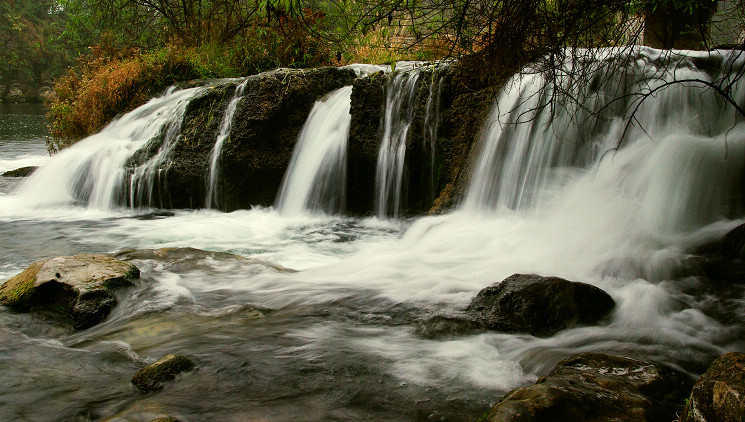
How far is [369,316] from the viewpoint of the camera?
4.30 m

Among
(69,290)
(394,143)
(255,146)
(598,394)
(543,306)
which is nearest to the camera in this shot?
(598,394)

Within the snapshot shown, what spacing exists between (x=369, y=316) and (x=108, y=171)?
6.88m

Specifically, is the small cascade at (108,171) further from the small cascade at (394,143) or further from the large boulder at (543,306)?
the large boulder at (543,306)

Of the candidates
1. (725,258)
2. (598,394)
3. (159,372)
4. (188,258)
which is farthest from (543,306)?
(188,258)

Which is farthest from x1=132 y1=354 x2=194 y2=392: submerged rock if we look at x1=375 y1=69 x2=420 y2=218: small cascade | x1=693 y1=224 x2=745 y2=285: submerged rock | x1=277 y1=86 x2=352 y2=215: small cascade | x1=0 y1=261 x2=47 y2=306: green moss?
x1=277 y1=86 x2=352 y2=215: small cascade

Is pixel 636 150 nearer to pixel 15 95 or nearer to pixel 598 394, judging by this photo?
pixel 598 394

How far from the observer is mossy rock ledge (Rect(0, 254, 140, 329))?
4.20 metres

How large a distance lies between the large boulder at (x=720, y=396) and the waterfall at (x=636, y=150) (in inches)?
94.9

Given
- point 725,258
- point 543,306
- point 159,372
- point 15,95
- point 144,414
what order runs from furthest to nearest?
1. point 15,95
2. point 725,258
3. point 543,306
4. point 159,372
5. point 144,414

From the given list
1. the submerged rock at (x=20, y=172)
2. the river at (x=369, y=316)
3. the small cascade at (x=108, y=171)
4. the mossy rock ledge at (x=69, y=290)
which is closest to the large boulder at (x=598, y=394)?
the river at (x=369, y=316)

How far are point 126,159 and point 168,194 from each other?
1088 millimetres

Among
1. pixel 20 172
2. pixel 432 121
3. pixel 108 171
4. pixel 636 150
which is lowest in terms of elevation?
pixel 20 172

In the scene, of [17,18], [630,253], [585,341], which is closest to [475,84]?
[630,253]

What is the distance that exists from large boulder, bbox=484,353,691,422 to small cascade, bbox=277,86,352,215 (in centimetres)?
554
